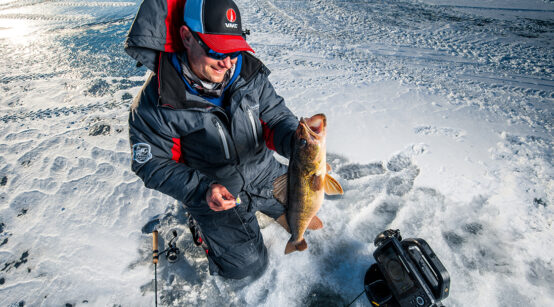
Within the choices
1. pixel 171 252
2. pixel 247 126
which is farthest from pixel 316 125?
pixel 171 252

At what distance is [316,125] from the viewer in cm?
170

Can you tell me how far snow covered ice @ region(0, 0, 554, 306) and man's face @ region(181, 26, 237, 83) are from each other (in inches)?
74.9

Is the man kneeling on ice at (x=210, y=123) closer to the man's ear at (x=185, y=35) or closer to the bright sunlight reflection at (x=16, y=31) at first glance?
the man's ear at (x=185, y=35)

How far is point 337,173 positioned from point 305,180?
6.58 feet

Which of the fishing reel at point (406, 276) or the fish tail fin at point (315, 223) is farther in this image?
the fish tail fin at point (315, 223)

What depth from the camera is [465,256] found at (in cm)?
284

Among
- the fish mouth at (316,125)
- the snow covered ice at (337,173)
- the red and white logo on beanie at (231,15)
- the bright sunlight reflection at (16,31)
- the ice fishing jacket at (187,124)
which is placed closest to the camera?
the fish mouth at (316,125)

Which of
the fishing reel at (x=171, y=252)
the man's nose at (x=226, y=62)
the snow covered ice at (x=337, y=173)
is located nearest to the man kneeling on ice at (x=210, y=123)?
the man's nose at (x=226, y=62)

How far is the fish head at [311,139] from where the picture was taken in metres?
1.66

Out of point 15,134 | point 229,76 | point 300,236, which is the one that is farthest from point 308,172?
point 15,134

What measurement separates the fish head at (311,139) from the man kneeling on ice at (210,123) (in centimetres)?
64

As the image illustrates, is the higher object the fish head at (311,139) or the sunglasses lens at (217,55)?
the sunglasses lens at (217,55)

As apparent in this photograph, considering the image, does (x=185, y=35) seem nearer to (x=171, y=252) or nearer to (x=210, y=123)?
(x=210, y=123)

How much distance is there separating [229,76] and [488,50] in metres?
7.60
